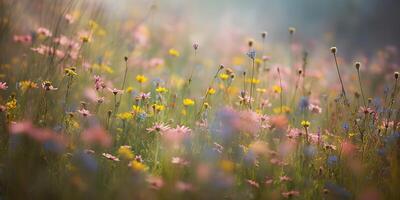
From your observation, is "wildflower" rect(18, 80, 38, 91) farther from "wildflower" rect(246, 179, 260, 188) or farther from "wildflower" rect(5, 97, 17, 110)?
"wildflower" rect(246, 179, 260, 188)

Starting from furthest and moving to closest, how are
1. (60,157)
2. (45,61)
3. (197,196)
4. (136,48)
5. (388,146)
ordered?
(136,48)
(45,61)
(388,146)
(60,157)
(197,196)

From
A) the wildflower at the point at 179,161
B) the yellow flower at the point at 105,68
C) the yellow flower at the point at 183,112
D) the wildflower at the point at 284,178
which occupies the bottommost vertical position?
the wildflower at the point at 284,178

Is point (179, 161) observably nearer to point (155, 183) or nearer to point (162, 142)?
point (155, 183)

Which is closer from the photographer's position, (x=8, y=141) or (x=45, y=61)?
(x=8, y=141)

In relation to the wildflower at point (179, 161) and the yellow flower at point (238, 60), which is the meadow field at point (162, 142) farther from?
the yellow flower at point (238, 60)

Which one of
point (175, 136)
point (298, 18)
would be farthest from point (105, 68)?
point (298, 18)

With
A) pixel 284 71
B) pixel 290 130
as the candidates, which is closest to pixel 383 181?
pixel 290 130

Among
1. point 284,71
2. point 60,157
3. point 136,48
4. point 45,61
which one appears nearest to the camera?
point 60,157

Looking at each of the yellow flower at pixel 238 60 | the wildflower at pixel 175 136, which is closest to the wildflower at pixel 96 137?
the wildflower at pixel 175 136

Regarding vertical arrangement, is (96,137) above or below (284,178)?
above

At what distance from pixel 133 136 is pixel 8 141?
2.21 ft

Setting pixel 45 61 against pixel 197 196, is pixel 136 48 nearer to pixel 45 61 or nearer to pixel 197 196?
pixel 45 61

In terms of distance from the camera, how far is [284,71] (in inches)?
176

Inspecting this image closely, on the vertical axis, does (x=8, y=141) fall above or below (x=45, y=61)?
below
